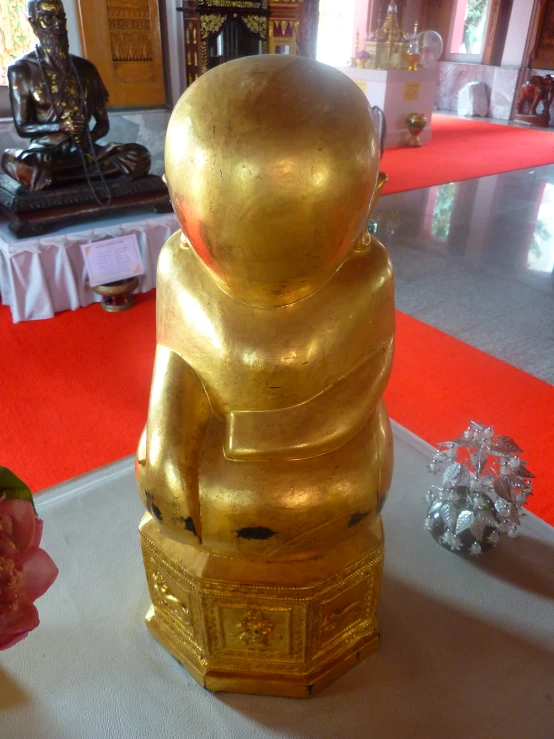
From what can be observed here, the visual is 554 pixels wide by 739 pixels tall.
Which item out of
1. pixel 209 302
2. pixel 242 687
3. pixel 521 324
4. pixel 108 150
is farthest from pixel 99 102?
pixel 242 687

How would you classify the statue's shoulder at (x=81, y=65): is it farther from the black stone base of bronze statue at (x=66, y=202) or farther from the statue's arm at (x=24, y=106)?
the black stone base of bronze statue at (x=66, y=202)

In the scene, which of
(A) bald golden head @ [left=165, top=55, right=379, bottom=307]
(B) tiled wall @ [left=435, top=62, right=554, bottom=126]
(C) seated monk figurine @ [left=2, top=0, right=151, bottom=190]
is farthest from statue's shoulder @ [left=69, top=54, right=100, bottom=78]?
(B) tiled wall @ [left=435, top=62, right=554, bottom=126]

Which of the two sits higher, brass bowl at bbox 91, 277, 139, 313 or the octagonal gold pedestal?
the octagonal gold pedestal

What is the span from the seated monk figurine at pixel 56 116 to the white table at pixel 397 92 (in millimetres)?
4933

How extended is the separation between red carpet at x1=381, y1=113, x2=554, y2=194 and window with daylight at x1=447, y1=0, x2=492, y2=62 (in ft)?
8.89

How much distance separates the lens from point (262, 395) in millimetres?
814

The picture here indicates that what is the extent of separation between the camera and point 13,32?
146 inches

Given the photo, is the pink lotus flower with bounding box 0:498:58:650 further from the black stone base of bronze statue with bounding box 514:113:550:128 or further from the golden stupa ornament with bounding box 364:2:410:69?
the black stone base of bronze statue with bounding box 514:113:550:128

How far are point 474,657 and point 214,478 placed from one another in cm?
67

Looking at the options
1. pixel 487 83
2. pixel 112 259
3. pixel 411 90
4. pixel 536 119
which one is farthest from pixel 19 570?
pixel 487 83

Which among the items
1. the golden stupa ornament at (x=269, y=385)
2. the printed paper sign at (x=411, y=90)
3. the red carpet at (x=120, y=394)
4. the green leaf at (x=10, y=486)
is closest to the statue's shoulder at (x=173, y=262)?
the golden stupa ornament at (x=269, y=385)

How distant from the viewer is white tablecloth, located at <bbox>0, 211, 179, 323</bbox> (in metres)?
2.67

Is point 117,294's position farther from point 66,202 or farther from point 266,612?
point 266,612

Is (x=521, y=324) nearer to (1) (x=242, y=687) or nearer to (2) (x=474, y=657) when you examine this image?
(2) (x=474, y=657)
